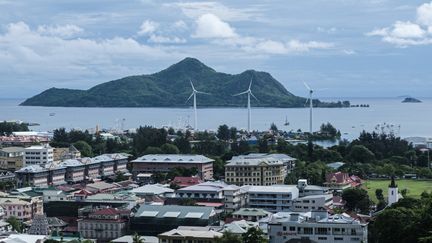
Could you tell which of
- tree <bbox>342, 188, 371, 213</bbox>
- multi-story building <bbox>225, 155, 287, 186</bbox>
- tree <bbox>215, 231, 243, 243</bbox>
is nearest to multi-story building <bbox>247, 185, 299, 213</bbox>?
tree <bbox>342, 188, 371, 213</bbox>

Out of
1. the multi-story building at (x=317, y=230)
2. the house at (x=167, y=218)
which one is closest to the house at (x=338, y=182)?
the house at (x=167, y=218)

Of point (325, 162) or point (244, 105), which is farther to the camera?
point (244, 105)

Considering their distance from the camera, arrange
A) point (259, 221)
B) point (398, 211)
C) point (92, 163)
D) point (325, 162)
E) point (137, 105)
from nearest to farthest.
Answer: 1. point (398, 211)
2. point (259, 221)
3. point (92, 163)
4. point (325, 162)
5. point (137, 105)

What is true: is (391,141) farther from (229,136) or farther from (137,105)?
(137,105)

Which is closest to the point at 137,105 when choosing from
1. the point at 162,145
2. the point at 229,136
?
the point at 229,136

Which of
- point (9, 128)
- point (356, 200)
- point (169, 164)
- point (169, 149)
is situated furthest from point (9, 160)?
point (356, 200)

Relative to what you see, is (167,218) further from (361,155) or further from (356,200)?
(361,155)
